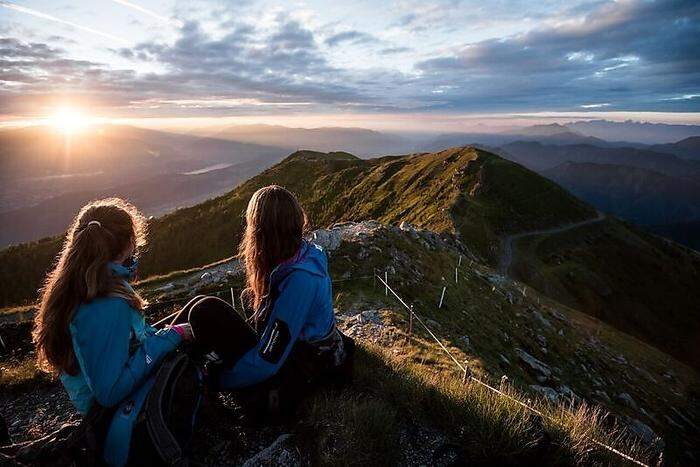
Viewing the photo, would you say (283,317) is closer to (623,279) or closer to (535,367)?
(535,367)

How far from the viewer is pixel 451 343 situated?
13.3 metres

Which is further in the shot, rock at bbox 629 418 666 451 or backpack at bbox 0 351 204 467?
rock at bbox 629 418 666 451

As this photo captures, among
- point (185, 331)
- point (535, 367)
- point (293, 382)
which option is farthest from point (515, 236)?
Result: point (185, 331)

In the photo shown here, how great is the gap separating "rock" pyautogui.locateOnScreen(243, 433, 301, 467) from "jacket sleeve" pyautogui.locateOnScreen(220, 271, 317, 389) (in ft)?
3.00

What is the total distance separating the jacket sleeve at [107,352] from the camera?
3.28 metres

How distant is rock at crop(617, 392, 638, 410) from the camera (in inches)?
762

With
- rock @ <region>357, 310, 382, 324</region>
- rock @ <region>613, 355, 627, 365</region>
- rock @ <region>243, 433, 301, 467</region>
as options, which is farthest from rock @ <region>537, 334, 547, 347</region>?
rock @ <region>243, 433, 301, 467</region>

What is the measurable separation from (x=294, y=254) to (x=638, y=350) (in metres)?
43.1

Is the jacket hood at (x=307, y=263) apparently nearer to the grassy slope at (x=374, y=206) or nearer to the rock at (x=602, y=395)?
the rock at (x=602, y=395)

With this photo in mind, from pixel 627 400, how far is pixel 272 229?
76.9 feet

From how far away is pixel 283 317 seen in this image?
404 centimetres

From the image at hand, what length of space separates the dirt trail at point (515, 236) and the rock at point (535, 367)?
34.1m

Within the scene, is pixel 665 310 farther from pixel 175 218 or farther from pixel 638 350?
pixel 175 218

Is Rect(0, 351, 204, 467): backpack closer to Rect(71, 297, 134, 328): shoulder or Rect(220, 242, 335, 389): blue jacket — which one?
Rect(220, 242, 335, 389): blue jacket
